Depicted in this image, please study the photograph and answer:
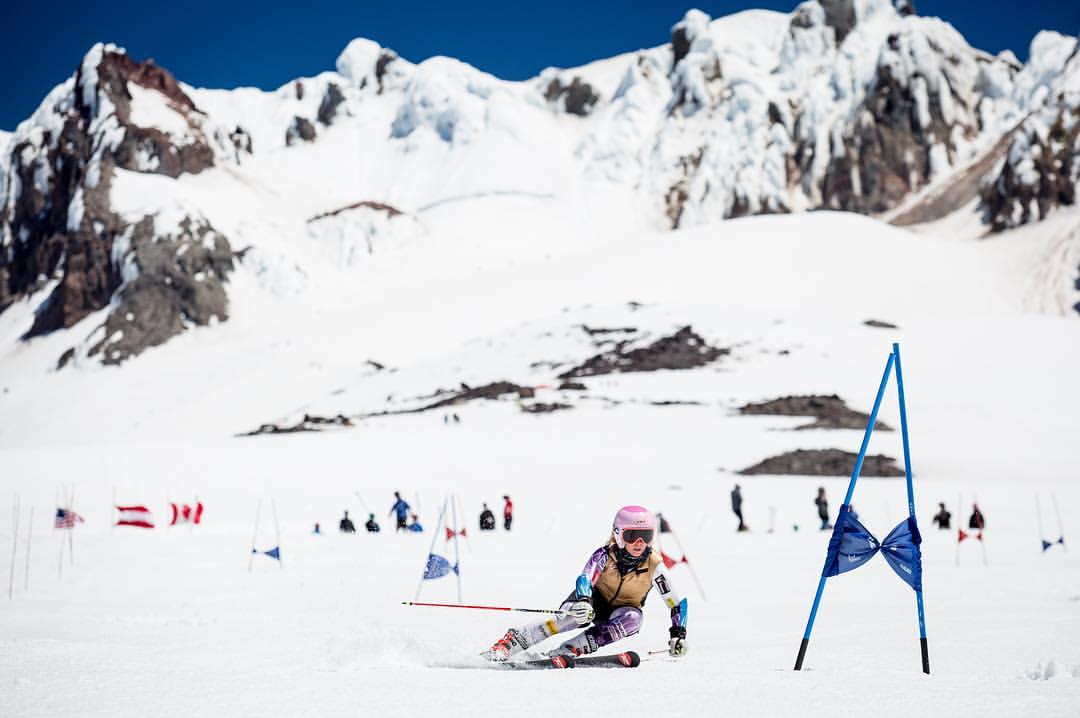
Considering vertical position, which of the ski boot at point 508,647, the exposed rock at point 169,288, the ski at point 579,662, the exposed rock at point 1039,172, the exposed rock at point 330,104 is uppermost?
the exposed rock at point 330,104

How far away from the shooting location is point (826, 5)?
183250 millimetres

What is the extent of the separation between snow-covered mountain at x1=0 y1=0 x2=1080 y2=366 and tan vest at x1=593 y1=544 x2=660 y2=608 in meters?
94.1

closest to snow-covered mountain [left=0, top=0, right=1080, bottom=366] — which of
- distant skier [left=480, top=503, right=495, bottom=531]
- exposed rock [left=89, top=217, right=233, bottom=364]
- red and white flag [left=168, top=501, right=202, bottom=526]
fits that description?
exposed rock [left=89, top=217, right=233, bottom=364]

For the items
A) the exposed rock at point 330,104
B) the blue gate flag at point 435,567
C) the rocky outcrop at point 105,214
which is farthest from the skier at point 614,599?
the exposed rock at point 330,104

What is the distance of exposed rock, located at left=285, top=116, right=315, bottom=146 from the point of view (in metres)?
186

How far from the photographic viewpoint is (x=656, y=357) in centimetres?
5666

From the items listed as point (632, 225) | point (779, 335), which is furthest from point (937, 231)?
point (779, 335)

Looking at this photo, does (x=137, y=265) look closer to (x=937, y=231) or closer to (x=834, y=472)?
(x=834, y=472)

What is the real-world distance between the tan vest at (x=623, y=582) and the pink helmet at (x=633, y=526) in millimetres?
161

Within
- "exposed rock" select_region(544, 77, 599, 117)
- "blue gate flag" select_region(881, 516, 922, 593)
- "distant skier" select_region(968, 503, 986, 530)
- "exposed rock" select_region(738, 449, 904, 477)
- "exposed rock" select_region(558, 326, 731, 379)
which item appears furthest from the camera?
"exposed rock" select_region(544, 77, 599, 117)

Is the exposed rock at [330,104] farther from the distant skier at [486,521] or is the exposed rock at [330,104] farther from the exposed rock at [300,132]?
the distant skier at [486,521]

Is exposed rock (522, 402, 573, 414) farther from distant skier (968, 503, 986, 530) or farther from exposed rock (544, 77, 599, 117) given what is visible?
exposed rock (544, 77, 599, 117)

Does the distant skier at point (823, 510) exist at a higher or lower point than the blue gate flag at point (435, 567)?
higher

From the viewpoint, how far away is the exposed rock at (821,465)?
32438 millimetres
